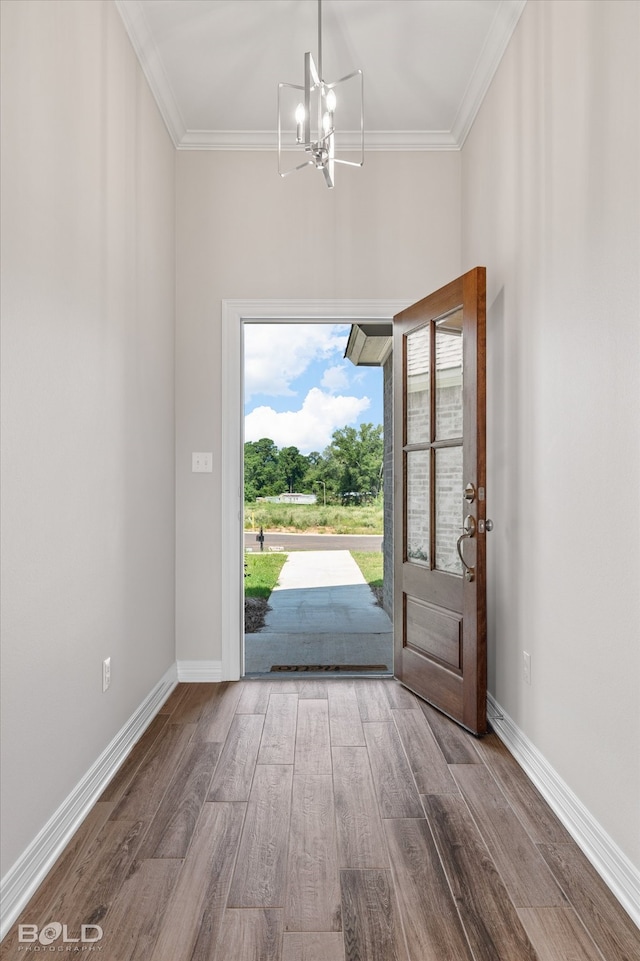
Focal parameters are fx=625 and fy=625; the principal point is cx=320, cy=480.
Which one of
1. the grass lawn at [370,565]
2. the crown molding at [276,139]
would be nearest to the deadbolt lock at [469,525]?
the crown molding at [276,139]

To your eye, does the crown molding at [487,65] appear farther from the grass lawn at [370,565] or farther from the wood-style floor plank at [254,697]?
the grass lawn at [370,565]

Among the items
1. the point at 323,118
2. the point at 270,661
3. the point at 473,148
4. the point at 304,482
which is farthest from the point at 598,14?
the point at 304,482

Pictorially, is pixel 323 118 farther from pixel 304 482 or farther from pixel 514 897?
pixel 304 482

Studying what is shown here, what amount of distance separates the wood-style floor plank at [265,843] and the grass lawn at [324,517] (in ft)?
10.9

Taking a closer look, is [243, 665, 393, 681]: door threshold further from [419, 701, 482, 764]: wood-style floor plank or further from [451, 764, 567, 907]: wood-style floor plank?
[451, 764, 567, 907]: wood-style floor plank

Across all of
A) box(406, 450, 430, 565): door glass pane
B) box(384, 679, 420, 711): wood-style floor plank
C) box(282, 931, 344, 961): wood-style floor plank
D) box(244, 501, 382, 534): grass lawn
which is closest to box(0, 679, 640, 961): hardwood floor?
box(282, 931, 344, 961): wood-style floor plank

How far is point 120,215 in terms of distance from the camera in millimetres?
2576

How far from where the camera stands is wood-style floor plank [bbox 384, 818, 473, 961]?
1.50 meters

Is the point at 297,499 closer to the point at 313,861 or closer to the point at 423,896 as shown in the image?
the point at 313,861

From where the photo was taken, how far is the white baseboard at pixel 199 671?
354 cm

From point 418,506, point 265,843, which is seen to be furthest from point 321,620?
point 265,843

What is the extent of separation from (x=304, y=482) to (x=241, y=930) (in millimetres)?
4306

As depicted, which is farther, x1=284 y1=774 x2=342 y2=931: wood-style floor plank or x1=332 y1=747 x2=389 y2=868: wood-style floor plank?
x1=332 y1=747 x2=389 y2=868: wood-style floor plank

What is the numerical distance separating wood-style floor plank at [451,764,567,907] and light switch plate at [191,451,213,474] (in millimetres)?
1995
